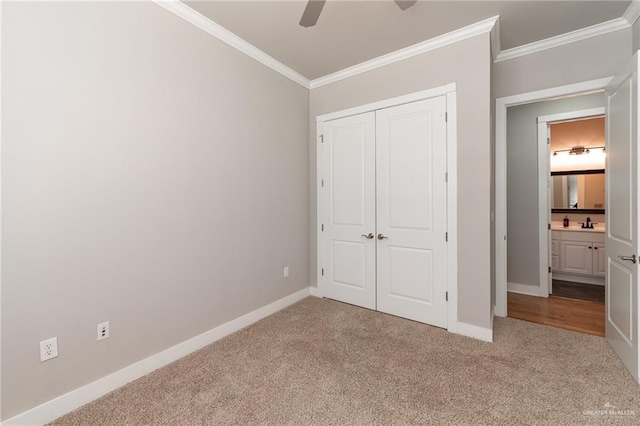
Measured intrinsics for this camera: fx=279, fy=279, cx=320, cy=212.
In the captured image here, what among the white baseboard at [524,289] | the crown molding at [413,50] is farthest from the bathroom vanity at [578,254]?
the crown molding at [413,50]

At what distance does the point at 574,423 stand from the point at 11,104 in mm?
3542

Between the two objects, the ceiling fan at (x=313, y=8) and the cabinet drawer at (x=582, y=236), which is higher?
the ceiling fan at (x=313, y=8)

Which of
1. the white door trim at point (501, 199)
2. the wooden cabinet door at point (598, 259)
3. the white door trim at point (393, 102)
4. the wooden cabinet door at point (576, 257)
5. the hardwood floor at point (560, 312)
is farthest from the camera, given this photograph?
the wooden cabinet door at point (576, 257)

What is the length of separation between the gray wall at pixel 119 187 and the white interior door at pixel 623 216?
9.89 ft

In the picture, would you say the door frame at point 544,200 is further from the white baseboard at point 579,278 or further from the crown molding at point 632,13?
the crown molding at point 632,13

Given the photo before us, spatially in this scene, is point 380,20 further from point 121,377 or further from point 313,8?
point 121,377

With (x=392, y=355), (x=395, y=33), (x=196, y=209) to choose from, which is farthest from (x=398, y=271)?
(x=395, y=33)

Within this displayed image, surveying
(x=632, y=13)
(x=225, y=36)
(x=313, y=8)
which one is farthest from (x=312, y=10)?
(x=632, y=13)

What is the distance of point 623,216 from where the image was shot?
6.87ft

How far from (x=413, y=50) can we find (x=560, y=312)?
3.31 metres

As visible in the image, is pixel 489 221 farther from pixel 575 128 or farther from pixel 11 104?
pixel 575 128

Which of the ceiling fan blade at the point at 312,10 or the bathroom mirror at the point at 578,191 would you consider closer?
the ceiling fan blade at the point at 312,10

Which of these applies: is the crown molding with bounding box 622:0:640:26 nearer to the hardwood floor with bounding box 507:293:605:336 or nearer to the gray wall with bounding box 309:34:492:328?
the gray wall with bounding box 309:34:492:328

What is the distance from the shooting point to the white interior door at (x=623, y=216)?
1.93 meters
